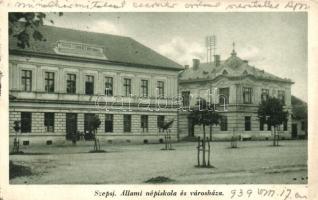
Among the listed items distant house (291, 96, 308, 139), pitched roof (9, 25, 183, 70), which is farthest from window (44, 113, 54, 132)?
distant house (291, 96, 308, 139)

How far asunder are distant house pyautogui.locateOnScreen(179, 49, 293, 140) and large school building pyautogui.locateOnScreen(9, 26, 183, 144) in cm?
25

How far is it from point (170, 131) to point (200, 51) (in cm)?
189

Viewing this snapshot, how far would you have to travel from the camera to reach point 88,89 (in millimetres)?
8008

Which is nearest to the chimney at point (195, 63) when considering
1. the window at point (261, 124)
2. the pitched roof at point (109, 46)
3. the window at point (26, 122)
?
the pitched roof at point (109, 46)

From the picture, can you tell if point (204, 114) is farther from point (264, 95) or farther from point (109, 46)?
point (109, 46)

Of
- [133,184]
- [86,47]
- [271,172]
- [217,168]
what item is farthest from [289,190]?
[86,47]

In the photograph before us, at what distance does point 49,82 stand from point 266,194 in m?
3.31

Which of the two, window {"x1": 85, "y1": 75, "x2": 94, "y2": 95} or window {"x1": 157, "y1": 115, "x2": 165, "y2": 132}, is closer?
window {"x1": 157, "y1": 115, "x2": 165, "y2": 132}

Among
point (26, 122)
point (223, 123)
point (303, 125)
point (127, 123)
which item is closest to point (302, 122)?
point (303, 125)

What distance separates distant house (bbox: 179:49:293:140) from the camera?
7.64 meters

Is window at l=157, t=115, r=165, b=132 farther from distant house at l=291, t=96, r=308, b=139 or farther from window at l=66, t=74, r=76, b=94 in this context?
distant house at l=291, t=96, r=308, b=139

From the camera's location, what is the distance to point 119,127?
7629 mm

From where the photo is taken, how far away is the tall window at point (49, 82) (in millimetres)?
7804

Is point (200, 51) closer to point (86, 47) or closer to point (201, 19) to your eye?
point (201, 19)
